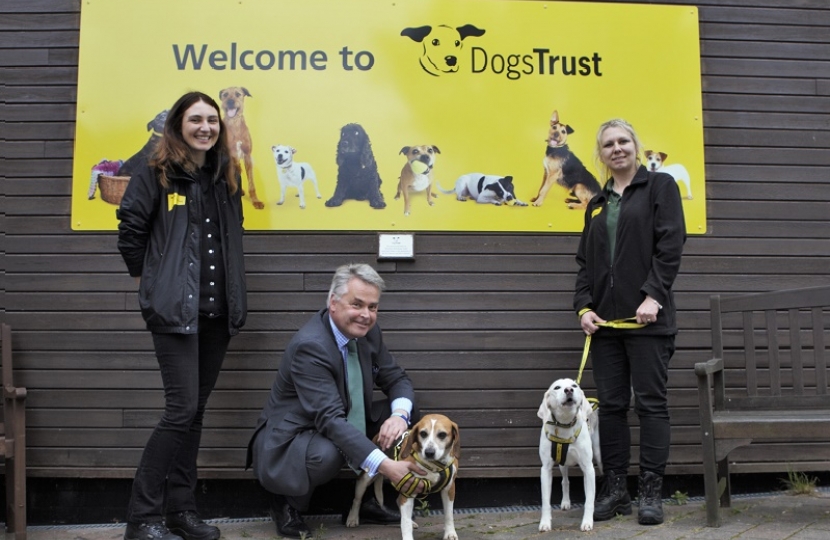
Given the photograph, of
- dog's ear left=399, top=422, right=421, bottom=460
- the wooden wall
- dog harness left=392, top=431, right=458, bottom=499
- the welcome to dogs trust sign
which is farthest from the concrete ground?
the welcome to dogs trust sign

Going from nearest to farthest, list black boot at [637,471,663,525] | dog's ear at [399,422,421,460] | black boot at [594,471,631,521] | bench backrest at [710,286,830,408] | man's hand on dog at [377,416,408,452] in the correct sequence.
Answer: dog's ear at [399,422,421,460]
man's hand on dog at [377,416,408,452]
black boot at [637,471,663,525]
black boot at [594,471,631,521]
bench backrest at [710,286,830,408]

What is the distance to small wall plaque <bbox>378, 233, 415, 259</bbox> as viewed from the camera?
4227 millimetres

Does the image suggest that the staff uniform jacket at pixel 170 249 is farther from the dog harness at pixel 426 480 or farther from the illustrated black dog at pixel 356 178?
the dog harness at pixel 426 480

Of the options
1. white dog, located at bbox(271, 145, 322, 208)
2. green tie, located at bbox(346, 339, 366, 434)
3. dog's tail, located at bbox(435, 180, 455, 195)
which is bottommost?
green tie, located at bbox(346, 339, 366, 434)

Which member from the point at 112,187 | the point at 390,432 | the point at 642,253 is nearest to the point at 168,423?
the point at 390,432

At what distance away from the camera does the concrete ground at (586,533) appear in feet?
11.3

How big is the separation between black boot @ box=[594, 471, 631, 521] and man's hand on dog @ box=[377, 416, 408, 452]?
1.07 metres

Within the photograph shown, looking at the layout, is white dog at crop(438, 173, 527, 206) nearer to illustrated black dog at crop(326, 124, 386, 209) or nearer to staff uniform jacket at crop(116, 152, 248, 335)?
illustrated black dog at crop(326, 124, 386, 209)

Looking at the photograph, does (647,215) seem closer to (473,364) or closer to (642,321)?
(642,321)

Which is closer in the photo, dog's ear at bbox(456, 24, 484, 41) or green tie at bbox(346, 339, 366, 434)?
green tie at bbox(346, 339, 366, 434)

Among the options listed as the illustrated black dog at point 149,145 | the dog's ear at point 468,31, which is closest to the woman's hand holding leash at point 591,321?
→ the dog's ear at point 468,31

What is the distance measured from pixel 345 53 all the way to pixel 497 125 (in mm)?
963

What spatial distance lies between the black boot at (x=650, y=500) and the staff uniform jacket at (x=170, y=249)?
2.08 metres

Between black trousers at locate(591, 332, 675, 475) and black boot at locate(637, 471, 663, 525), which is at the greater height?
black trousers at locate(591, 332, 675, 475)
